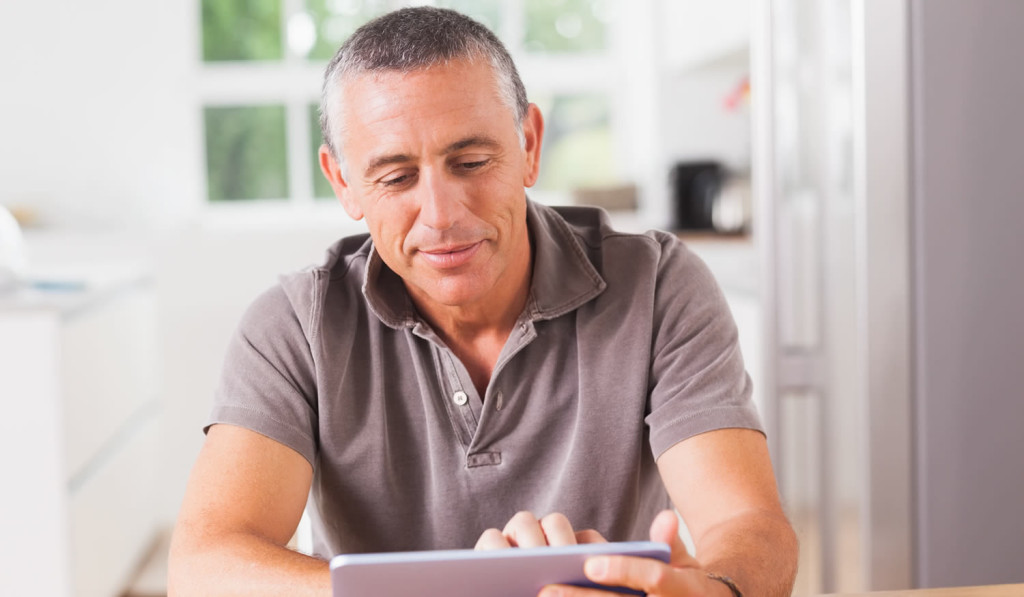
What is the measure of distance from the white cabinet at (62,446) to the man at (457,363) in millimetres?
1326

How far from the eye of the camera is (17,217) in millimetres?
4035

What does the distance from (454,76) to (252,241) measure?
113 inches

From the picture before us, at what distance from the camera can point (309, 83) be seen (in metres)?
4.41

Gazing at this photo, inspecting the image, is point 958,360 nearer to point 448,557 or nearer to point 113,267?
point 448,557

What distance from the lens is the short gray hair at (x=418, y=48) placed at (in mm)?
1258

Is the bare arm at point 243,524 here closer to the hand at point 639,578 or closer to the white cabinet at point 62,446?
the hand at point 639,578

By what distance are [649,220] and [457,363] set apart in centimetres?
298

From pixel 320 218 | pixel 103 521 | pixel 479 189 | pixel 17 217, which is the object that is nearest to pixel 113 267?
pixel 17 217

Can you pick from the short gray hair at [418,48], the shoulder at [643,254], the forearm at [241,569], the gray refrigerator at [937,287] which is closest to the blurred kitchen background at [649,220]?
the gray refrigerator at [937,287]

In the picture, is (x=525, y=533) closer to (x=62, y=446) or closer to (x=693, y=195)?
(x=62, y=446)

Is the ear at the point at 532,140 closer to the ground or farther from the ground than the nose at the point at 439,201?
farther from the ground

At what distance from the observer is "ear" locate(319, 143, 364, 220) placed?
140cm

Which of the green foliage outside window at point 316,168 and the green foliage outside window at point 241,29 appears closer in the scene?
the green foliage outside window at point 241,29

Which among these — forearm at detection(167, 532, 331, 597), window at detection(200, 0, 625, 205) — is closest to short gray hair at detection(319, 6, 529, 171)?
forearm at detection(167, 532, 331, 597)
